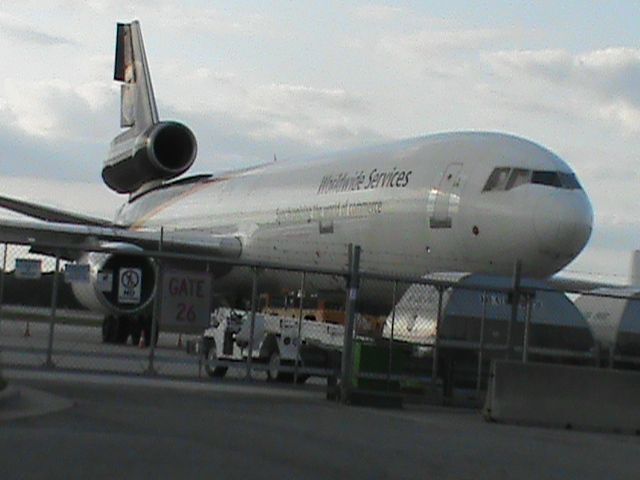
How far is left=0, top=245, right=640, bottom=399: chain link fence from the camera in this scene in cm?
1717

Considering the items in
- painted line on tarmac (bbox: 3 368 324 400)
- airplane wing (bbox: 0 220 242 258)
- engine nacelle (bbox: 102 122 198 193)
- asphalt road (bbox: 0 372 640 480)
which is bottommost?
asphalt road (bbox: 0 372 640 480)

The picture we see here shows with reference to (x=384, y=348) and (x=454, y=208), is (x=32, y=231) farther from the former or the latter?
(x=384, y=348)

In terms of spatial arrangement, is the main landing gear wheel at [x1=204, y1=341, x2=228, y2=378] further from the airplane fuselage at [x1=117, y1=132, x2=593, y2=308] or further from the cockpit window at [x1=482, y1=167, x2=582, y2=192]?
the cockpit window at [x1=482, y1=167, x2=582, y2=192]

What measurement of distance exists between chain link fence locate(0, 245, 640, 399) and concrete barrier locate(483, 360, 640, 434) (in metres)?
1.44

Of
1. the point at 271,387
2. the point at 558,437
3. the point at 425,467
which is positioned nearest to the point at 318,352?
the point at 271,387

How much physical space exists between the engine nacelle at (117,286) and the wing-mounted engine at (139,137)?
12.4 meters

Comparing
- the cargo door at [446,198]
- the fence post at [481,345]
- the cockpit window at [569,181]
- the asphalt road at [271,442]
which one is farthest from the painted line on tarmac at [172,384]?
the cockpit window at [569,181]

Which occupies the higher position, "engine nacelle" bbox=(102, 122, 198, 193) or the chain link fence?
"engine nacelle" bbox=(102, 122, 198, 193)

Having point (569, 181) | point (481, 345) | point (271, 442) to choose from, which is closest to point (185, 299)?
point (481, 345)

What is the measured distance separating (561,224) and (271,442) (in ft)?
38.8

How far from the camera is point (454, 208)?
23812 millimetres

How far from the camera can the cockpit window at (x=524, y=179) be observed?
23453 mm

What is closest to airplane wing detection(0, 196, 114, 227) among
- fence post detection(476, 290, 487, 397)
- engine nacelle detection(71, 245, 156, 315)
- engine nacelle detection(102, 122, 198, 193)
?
engine nacelle detection(102, 122, 198, 193)

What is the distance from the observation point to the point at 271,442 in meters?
11.6
